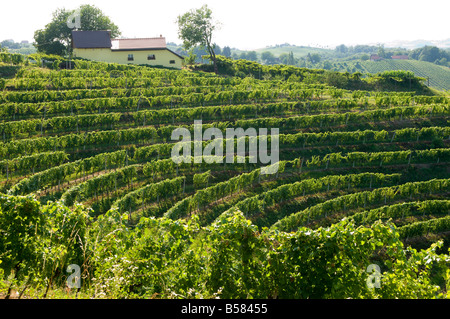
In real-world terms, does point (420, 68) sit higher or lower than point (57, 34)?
higher

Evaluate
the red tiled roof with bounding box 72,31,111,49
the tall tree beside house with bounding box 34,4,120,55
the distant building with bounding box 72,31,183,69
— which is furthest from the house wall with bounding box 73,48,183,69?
the tall tree beside house with bounding box 34,4,120,55

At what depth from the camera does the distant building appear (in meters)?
55.3

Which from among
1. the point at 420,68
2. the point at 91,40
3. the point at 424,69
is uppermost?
the point at 420,68

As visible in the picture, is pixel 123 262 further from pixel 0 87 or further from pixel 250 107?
pixel 0 87

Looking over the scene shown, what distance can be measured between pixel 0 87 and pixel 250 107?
2494cm

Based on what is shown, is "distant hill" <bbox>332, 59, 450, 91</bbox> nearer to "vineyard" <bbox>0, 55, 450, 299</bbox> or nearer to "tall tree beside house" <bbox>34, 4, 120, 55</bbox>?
"vineyard" <bbox>0, 55, 450, 299</bbox>

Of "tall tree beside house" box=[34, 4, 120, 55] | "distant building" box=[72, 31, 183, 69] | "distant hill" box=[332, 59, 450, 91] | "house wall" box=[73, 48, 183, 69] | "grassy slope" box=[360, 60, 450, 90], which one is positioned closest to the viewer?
"distant building" box=[72, 31, 183, 69]

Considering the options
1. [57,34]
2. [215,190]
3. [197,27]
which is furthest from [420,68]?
[215,190]

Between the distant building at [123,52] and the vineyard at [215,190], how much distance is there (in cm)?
826

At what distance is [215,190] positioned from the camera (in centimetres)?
2428

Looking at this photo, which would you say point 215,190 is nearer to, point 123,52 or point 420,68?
point 123,52

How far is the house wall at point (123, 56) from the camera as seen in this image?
55531 mm

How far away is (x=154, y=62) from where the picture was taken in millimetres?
55875

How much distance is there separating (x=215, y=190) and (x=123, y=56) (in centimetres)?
3874
